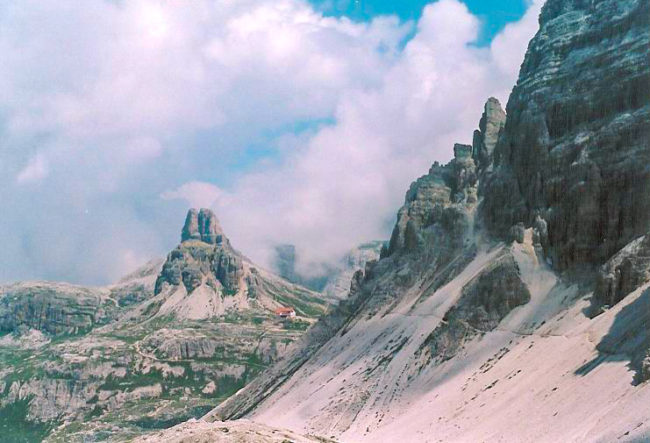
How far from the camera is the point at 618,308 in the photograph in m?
115

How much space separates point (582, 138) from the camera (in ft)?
517

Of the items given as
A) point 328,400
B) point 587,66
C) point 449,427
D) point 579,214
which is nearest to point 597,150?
point 579,214

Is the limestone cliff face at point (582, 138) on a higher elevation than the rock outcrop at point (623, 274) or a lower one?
higher

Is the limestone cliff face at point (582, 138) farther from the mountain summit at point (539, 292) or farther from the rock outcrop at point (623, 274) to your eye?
the rock outcrop at point (623, 274)

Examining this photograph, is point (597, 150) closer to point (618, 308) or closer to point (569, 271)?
point (569, 271)

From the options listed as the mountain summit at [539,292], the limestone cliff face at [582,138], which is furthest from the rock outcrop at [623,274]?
the limestone cliff face at [582,138]

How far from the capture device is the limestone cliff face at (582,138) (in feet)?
472

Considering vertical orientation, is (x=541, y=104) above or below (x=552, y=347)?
above

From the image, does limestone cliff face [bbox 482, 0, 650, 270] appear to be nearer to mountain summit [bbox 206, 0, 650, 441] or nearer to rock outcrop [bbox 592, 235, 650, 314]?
mountain summit [bbox 206, 0, 650, 441]

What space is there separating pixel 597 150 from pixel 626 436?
9759 centimetres

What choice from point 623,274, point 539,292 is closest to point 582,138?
point 539,292

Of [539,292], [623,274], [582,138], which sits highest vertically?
[582,138]

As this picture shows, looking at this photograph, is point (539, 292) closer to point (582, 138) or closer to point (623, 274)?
point (623, 274)

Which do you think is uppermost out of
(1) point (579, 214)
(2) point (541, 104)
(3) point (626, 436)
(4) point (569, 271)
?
(2) point (541, 104)
